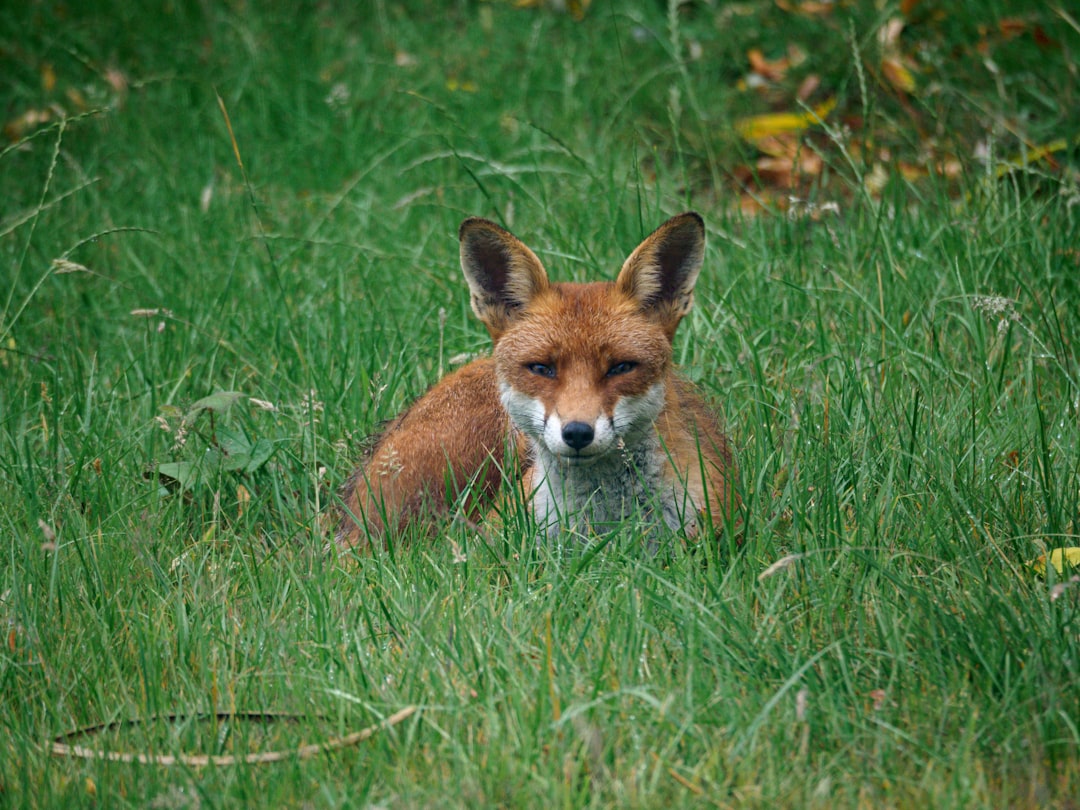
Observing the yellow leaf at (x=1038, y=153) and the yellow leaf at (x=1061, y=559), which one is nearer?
the yellow leaf at (x=1061, y=559)

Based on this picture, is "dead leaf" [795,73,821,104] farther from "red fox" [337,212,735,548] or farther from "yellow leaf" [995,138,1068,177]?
"red fox" [337,212,735,548]

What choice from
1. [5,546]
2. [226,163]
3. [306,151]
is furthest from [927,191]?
[5,546]

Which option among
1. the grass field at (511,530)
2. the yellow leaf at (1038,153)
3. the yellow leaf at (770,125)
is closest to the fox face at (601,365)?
the grass field at (511,530)

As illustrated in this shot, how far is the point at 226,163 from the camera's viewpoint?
308 inches

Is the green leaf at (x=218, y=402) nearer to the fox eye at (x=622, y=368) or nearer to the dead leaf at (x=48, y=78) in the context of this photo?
the fox eye at (x=622, y=368)

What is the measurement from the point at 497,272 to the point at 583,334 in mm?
514

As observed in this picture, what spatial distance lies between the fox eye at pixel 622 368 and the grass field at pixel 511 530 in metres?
0.55

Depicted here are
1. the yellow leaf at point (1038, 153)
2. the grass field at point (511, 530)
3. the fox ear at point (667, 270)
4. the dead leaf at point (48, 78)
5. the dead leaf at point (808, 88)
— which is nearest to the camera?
the grass field at point (511, 530)

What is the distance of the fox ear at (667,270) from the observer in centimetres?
408

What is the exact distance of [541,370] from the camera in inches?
158

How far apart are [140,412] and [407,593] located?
6.54 feet

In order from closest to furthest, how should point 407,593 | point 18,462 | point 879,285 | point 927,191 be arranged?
1. point 407,593
2. point 18,462
3. point 879,285
4. point 927,191

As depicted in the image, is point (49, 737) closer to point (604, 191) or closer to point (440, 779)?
point (440, 779)

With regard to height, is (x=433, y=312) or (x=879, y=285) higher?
(x=879, y=285)
